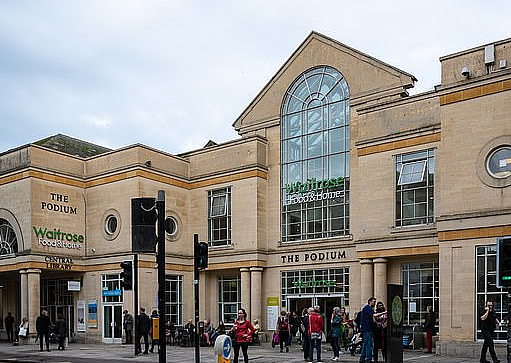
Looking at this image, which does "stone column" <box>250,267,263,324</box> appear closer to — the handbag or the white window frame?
the white window frame

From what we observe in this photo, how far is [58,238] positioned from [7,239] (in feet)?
9.13

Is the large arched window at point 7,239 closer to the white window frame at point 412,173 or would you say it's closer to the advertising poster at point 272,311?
the advertising poster at point 272,311

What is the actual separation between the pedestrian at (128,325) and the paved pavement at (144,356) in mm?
1054

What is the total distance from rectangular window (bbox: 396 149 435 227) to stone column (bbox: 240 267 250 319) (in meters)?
8.13

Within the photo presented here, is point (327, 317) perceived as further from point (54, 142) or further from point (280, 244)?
point (54, 142)

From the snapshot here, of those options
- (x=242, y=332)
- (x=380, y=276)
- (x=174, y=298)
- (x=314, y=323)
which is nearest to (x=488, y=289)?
(x=314, y=323)

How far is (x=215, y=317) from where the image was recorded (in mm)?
31172

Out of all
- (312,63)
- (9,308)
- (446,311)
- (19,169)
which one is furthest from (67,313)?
(446,311)

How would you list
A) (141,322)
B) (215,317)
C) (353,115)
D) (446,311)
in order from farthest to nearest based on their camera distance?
(215,317) < (353,115) < (141,322) < (446,311)

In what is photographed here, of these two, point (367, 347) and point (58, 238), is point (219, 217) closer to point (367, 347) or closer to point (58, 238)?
point (58, 238)

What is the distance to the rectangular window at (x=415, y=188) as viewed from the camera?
23.7 m

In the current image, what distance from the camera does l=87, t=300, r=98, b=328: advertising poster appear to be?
99.5 feet

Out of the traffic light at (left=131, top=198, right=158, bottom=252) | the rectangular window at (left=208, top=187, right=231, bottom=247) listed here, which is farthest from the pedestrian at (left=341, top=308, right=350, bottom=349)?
the traffic light at (left=131, top=198, right=158, bottom=252)

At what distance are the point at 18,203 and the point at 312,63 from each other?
1501cm
